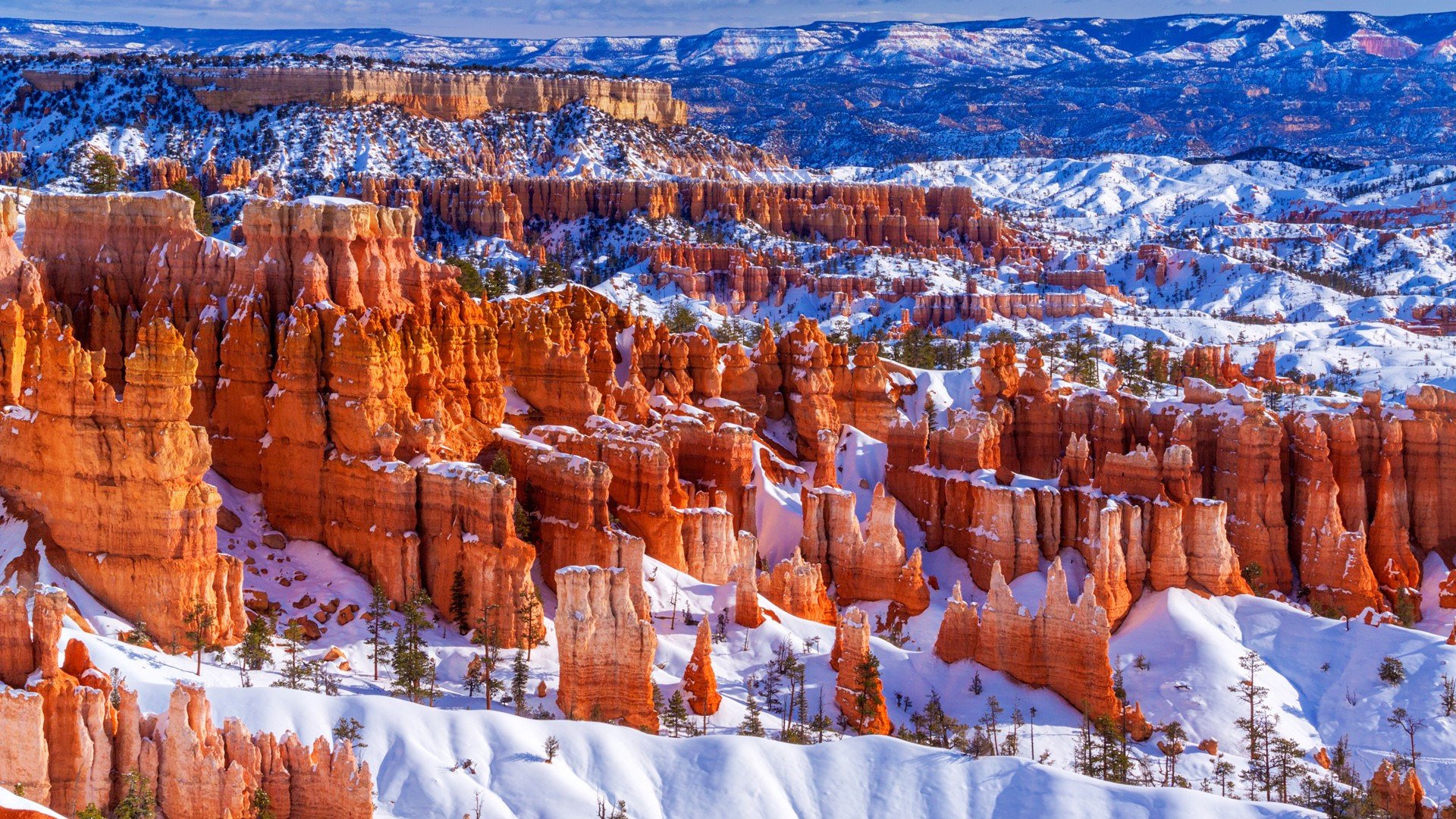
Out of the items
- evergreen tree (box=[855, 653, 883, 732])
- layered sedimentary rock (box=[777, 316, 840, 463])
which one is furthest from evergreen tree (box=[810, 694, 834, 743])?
layered sedimentary rock (box=[777, 316, 840, 463])

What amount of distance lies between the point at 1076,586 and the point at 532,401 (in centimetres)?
2328

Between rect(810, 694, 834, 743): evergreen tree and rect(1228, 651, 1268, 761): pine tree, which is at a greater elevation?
rect(810, 694, 834, 743): evergreen tree

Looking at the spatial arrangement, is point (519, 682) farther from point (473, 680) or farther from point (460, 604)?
point (460, 604)

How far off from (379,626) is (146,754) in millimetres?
13906

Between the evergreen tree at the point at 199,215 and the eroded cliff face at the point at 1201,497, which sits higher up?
the evergreen tree at the point at 199,215

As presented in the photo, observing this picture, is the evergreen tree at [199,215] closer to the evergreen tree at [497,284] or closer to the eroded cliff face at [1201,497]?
the evergreen tree at [497,284]

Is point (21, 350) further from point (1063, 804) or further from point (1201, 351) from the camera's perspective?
point (1201, 351)

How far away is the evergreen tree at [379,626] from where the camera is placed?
5409 cm

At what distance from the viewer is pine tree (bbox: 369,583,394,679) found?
54.1m

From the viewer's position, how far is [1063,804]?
47750mm

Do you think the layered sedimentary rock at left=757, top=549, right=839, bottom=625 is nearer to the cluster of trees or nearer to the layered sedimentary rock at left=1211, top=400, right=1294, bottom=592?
the cluster of trees

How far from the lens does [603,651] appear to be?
171ft

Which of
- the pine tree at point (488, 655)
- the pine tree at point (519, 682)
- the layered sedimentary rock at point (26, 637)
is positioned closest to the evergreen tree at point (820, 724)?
the pine tree at point (519, 682)

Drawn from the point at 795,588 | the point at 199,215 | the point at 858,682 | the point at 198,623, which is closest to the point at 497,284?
the point at 199,215
